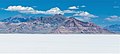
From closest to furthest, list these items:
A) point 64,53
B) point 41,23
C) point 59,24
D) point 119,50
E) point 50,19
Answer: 1. point 64,53
2. point 119,50
3. point 50,19
4. point 41,23
5. point 59,24

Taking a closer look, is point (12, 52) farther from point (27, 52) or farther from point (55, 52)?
point (55, 52)

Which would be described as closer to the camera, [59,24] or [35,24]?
[35,24]

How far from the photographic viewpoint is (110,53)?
7.39 m

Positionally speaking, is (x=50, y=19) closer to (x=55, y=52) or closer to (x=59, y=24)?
(x=59, y=24)

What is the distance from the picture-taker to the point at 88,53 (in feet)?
24.0

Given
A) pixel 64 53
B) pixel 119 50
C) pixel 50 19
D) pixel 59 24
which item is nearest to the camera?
pixel 64 53

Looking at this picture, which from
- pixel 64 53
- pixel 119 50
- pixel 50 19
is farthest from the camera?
pixel 50 19

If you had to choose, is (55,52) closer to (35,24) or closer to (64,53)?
(64,53)

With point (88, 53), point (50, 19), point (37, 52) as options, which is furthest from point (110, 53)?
point (50, 19)

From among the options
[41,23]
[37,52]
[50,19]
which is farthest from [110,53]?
[41,23]

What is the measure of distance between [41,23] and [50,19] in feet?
11.6

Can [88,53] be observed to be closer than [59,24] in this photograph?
Yes

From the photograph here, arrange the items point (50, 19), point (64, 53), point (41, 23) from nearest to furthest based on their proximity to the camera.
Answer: point (64, 53), point (50, 19), point (41, 23)

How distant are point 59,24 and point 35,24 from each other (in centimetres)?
761
